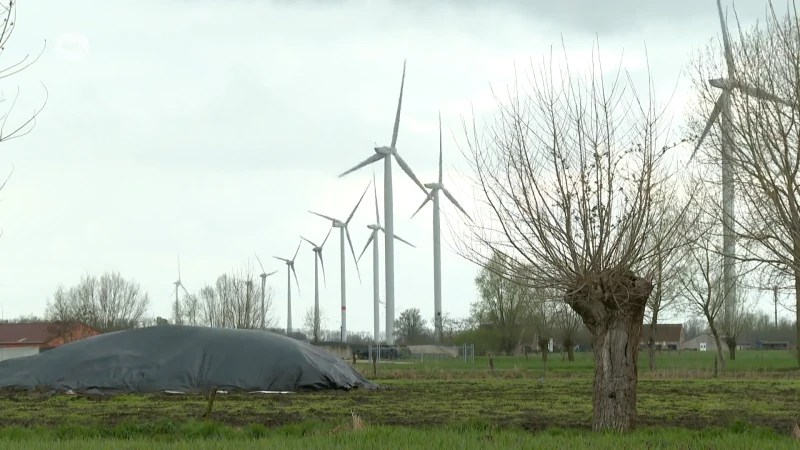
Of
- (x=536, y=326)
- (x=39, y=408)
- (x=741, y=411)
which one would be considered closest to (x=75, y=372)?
(x=39, y=408)

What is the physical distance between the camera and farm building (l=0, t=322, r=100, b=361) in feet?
253

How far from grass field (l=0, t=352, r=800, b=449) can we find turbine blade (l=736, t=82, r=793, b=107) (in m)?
5.60

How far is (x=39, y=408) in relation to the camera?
25156mm

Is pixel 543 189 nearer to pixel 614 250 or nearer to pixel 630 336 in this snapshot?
pixel 614 250

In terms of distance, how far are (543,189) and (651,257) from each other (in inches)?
87.9

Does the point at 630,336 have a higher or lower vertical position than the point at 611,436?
higher

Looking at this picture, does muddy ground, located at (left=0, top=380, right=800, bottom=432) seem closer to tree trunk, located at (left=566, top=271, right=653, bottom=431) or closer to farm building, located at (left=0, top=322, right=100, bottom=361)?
tree trunk, located at (left=566, top=271, right=653, bottom=431)

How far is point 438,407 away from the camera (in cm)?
2411

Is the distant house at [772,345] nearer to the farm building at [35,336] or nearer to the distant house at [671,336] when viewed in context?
the distant house at [671,336]

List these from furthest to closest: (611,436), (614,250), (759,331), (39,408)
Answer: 1. (759,331)
2. (39,408)
3. (614,250)
4. (611,436)

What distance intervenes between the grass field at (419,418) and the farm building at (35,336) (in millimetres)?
47603

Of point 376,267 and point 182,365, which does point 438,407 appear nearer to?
point 182,365

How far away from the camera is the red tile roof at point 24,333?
8638 centimetres

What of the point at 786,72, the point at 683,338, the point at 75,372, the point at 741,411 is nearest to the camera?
the point at 786,72
